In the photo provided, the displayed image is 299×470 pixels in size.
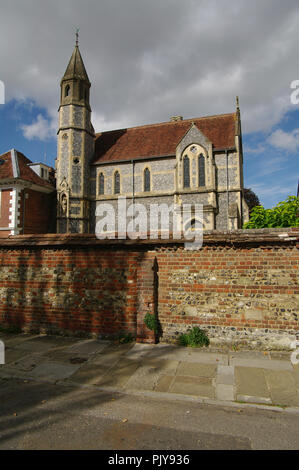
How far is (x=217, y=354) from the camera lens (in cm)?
644

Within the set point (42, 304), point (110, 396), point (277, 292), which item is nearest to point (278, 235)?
point (277, 292)

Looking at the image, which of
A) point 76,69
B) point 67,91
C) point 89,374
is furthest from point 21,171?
point 89,374

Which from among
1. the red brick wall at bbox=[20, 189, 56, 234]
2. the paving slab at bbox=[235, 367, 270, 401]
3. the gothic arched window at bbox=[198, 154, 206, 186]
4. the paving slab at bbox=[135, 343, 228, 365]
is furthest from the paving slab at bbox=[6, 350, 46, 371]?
the gothic arched window at bbox=[198, 154, 206, 186]

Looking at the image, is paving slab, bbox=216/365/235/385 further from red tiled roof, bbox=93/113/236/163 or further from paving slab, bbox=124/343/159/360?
red tiled roof, bbox=93/113/236/163

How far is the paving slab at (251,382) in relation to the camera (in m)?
4.77

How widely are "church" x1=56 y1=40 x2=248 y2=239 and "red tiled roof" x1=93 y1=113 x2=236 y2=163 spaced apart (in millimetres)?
69

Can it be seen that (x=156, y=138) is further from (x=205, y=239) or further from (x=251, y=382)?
(x=251, y=382)

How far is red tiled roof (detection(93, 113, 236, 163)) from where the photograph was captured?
23.3 meters

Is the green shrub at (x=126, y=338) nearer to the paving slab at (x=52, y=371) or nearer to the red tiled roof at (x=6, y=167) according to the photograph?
the paving slab at (x=52, y=371)

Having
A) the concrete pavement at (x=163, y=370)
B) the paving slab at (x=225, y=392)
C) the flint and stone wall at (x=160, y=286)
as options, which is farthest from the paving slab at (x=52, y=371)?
the paving slab at (x=225, y=392)

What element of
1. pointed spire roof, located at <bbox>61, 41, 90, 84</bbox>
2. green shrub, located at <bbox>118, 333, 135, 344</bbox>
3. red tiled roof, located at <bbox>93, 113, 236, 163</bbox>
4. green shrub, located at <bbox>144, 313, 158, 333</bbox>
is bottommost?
green shrub, located at <bbox>118, 333, 135, 344</bbox>

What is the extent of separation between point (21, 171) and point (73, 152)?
178 inches

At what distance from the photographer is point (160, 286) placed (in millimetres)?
7332
